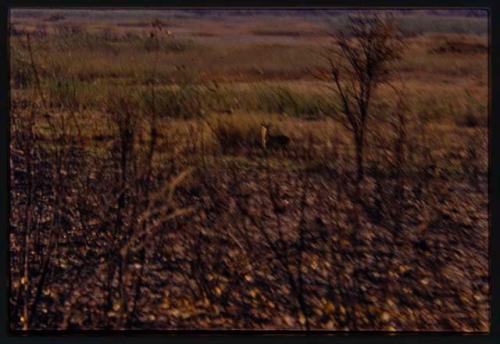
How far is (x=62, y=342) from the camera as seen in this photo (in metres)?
23.3

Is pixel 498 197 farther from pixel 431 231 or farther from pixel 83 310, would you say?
pixel 83 310

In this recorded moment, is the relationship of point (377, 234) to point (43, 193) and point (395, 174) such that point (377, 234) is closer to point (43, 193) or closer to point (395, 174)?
point (395, 174)

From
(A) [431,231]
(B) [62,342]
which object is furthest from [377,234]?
(B) [62,342]

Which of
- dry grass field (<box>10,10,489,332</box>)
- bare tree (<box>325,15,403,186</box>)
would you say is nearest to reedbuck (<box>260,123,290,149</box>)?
dry grass field (<box>10,10,489,332</box>)

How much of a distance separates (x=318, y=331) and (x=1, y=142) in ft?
6.43

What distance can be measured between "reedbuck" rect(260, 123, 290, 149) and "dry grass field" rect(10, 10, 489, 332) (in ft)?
0.05

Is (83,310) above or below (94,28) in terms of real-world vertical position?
below

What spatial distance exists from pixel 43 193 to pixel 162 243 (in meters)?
0.69

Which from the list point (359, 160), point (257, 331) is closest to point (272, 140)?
point (359, 160)

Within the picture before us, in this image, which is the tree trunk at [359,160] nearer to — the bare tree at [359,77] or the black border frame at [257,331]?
the bare tree at [359,77]

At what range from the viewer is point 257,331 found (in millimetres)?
23359

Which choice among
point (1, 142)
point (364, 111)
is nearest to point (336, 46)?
point (364, 111)

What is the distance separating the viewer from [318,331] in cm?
2336

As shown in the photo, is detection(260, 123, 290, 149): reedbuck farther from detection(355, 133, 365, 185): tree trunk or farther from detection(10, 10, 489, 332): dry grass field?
detection(355, 133, 365, 185): tree trunk
